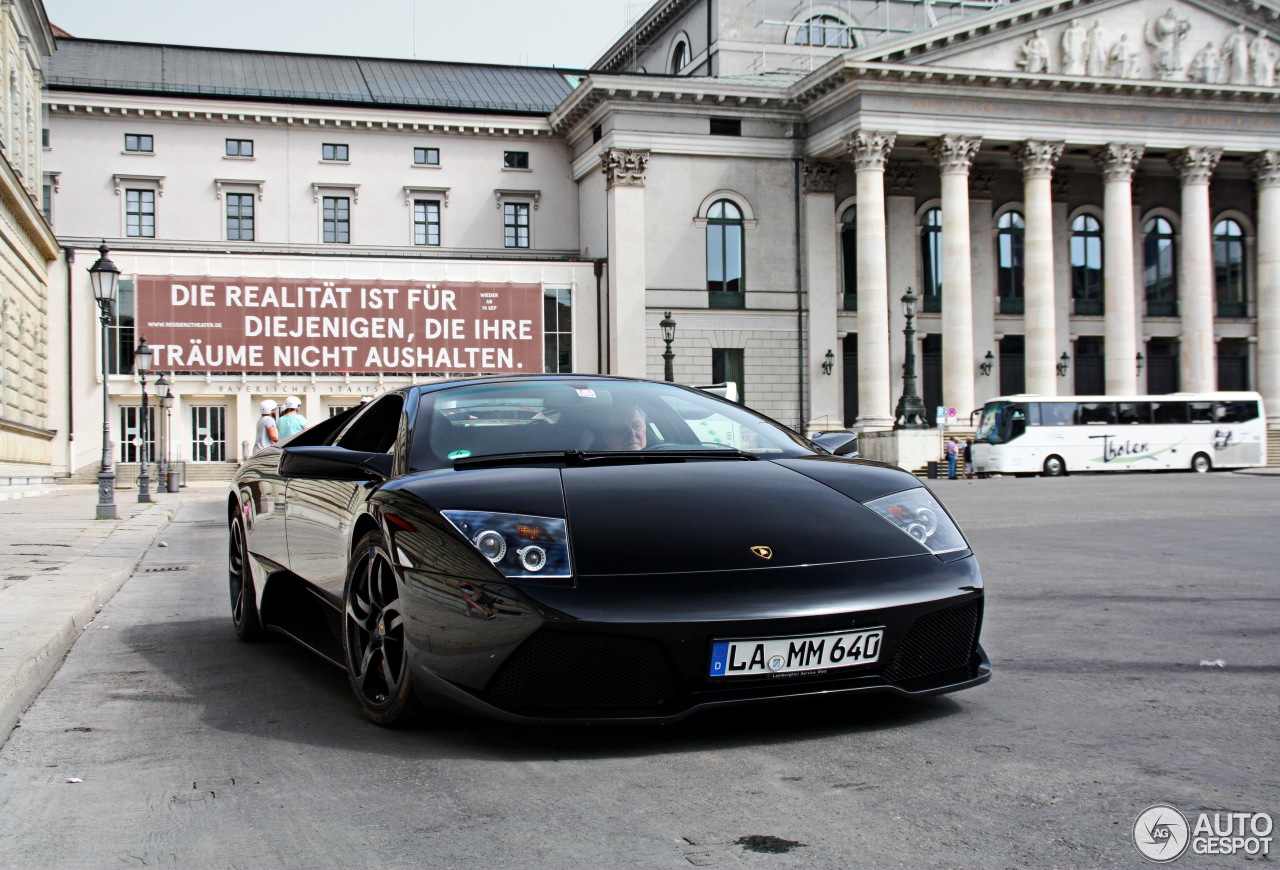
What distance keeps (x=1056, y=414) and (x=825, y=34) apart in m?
21.9

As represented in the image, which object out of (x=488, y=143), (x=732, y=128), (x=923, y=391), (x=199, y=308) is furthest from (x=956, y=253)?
(x=199, y=308)

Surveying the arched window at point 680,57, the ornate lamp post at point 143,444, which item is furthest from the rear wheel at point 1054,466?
the ornate lamp post at point 143,444

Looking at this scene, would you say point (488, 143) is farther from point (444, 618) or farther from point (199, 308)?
point (444, 618)

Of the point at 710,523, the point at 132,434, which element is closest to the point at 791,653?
the point at 710,523

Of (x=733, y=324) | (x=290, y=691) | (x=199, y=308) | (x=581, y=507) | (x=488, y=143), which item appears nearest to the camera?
(x=581, y=507)

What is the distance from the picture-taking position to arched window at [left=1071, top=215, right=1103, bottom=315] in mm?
56372

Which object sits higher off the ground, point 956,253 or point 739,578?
point 956,253

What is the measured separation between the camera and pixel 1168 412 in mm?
46875

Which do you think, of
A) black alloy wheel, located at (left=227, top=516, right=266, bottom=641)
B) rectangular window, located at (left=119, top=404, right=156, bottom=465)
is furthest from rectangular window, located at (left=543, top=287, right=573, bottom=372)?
black alloy wheel, located at (left=227, top=516, right=266, bottom=641)

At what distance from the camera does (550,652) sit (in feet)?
13.4

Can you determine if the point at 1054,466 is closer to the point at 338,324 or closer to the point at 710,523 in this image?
the point at 338,324

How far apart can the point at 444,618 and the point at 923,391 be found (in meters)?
51.4

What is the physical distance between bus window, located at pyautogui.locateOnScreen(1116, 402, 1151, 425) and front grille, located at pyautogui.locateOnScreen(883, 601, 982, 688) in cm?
4462

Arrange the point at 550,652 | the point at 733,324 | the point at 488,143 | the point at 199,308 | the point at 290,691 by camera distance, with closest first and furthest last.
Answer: the point at 550,652 < the point at 290,691 < the point at 199,308 < the point at 733,324 < the point at 488,143
